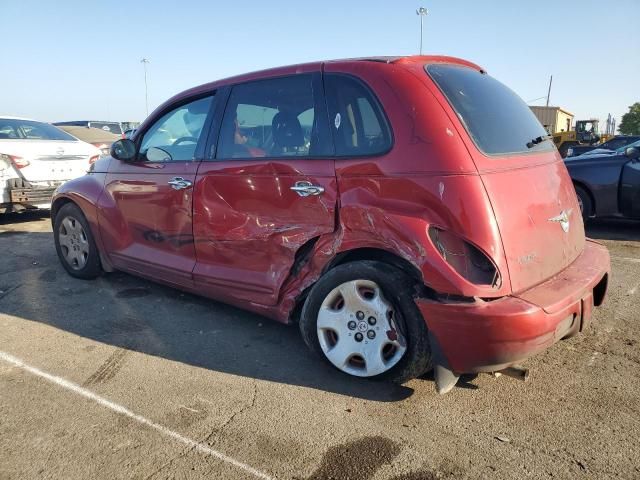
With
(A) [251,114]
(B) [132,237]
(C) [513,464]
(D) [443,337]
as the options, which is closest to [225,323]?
(B) [132,237]

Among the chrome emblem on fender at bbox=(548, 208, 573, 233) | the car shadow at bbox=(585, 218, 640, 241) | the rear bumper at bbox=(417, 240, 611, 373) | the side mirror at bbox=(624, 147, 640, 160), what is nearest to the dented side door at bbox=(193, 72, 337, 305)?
the rear bumper at bbox=(417, 240, 611, 373)

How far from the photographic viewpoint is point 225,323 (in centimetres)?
395

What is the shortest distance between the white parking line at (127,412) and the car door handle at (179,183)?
4.93 feet

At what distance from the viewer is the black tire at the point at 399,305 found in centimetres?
273

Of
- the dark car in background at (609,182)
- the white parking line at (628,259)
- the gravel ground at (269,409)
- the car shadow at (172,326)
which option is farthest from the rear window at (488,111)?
the dark car in background at (609,182)

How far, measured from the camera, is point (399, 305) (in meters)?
2.76

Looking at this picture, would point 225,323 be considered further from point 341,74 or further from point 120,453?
point 341,74

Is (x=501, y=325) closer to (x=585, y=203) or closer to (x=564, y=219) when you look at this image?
(x=564, y=219)

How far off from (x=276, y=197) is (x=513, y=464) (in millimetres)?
1936

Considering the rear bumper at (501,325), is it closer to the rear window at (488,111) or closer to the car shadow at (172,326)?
the car shadow at (172,326)

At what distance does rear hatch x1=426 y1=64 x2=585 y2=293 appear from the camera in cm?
264

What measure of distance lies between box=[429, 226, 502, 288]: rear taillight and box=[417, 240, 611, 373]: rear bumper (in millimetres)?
113

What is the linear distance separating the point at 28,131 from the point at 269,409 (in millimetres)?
7258

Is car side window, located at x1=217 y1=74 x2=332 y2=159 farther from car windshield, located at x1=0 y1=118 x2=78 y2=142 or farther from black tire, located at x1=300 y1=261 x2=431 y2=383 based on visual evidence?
car windshield, located at x1=0 y1=118 x2=78 y2=142
